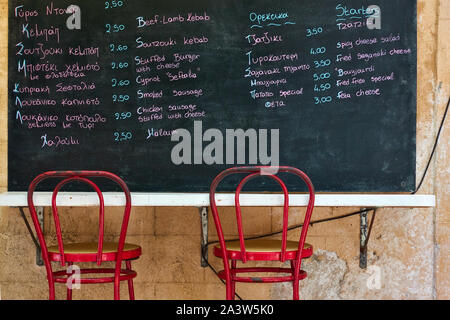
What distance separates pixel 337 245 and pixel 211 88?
125cm

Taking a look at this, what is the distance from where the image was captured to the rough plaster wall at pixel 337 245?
317cm

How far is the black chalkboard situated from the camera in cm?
303

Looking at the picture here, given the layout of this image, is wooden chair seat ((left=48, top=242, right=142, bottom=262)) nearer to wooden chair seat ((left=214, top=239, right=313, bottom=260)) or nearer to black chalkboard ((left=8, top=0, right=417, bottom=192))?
wooden chair seat ((left=214, top=239, right=313, bottom=260))

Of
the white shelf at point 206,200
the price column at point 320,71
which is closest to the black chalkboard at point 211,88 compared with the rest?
the price column at point 320,71

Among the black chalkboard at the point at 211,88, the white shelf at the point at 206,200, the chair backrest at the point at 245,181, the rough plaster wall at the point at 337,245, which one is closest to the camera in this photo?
the chair backrest at the point at 245,181

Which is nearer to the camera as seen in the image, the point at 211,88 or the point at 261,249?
the point at 261,249

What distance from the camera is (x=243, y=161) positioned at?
3045 millimetres

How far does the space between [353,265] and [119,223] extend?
1494 mm

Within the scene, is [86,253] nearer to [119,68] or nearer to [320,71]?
[119,68]

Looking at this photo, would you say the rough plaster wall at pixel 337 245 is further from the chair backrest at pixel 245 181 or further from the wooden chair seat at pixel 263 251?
the chair backrest at pixel 245 181

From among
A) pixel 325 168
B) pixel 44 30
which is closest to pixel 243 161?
pixel 325 168

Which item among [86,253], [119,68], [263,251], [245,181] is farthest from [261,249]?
[119,68]

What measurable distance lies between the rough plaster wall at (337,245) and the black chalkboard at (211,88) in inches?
9.0

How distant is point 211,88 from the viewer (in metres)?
3.06
